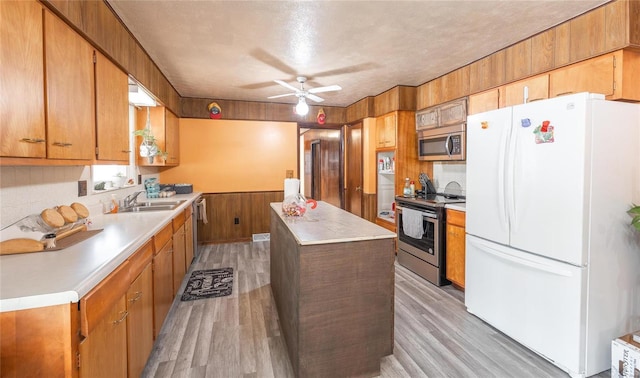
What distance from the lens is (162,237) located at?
7.54 ft

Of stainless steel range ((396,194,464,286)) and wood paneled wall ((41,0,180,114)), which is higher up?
wood paneled wall ((41,0,180,114))

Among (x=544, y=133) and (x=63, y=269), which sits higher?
(x=544, y=133)

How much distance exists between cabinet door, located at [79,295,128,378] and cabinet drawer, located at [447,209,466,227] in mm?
2898

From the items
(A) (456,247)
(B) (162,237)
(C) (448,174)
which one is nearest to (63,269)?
(B) (162,237)

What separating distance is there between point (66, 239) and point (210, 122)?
12.2ft

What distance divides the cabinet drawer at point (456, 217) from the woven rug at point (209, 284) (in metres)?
2.55

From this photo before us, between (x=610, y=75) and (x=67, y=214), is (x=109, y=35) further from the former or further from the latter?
(x=610, y=75)

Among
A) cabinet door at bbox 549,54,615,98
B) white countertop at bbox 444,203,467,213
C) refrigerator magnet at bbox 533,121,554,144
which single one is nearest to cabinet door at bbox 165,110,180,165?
white countertop at bbox 444,203,467,213

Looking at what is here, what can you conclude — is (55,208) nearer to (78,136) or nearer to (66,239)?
(66,239)

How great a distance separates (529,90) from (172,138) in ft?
14.7

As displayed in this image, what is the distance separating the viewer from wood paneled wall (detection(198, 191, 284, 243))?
5086 mm

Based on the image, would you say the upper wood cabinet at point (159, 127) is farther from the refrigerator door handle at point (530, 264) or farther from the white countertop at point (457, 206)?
the refrigerator door handle at point (530, 264)

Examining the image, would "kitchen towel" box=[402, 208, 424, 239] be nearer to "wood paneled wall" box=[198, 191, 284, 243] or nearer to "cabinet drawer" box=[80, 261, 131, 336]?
"wood paneled wall" box=[198, 191, 284, 243]

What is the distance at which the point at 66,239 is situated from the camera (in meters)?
1.67
